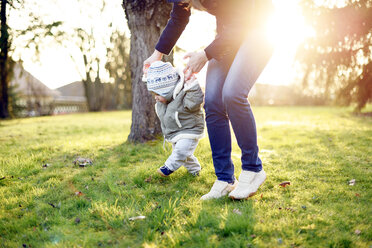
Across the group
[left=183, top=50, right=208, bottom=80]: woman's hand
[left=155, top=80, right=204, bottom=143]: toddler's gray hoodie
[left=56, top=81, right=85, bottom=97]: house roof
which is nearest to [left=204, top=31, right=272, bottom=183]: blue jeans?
[left=183, top=50, right=208, bottom=80]: woman's hand

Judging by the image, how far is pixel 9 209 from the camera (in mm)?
2230

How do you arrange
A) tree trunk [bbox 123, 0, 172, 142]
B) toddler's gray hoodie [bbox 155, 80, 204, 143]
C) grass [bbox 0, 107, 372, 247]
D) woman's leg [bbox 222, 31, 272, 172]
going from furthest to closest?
tree trunk [bbox 123, 0, 172, 142], toddler's gray hoodie [bbox 155, 80, 204, 143], woman's leg [bbox 222, 31, 272, 172], grass [bbox 0, 107, 372, 247]

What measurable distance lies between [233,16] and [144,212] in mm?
1704

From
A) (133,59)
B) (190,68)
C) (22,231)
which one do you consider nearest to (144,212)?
(22,231)

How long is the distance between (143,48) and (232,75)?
2.81 meters

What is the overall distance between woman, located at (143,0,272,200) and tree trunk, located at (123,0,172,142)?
226 centimetres

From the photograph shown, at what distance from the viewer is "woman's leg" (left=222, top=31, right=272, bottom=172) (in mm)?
2076

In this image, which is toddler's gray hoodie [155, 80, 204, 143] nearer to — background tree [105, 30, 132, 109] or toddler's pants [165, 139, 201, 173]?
toddler's pants [165, 139, 201, 173]

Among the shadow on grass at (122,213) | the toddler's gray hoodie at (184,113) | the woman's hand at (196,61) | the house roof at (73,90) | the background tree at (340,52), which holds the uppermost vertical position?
the house roof at (73,90)

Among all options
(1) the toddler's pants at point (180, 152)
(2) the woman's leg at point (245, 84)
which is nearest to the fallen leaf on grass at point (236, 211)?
(2) the woman's leg at point (245, 84)

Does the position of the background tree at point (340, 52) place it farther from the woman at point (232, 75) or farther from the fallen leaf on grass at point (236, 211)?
the fallen leaf on grass at point (236, 211)

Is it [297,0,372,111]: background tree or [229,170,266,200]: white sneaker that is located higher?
[297,0,372,111]: background tree

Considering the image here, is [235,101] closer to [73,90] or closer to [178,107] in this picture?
[178,107]

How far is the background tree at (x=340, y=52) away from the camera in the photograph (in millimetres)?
8727
